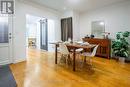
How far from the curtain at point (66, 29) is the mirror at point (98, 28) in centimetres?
128

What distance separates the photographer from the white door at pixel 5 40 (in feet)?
12.1

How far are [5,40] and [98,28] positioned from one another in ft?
14.6

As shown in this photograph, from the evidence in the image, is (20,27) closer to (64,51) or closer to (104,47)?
(64,51)

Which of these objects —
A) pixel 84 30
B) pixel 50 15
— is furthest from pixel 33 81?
pixel 84 30

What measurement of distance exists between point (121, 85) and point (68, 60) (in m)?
2.18

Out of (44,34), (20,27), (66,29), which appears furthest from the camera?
(44,34)

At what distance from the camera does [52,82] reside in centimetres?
245

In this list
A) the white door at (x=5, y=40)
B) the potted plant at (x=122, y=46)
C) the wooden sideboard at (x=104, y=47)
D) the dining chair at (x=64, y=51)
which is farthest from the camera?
the wooden sideboard at (x=104, y=47)

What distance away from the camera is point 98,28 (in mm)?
5582

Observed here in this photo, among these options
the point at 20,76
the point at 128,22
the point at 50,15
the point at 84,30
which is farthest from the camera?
the point at 84,30

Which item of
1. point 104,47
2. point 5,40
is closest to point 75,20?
point 104,47

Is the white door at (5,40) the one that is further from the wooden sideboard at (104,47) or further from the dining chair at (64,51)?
the wooden sideboard at (104,47)

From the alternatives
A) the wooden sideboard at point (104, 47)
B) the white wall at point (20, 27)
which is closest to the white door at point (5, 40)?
the white wall at point (20, 27)

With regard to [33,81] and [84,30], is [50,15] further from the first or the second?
[33,81]
